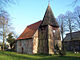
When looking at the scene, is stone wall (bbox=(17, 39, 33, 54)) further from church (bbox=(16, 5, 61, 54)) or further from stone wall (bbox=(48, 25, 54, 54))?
stone wall (bbox=(48, 25, 54, 54))

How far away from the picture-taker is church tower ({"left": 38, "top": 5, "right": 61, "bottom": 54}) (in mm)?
23047

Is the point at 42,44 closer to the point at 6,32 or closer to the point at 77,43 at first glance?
the point at 6,32

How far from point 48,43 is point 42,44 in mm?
1985

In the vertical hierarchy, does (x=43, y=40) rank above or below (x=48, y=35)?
below

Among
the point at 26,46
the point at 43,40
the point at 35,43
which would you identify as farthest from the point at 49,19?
the point at 26,46

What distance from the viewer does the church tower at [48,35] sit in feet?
75.6

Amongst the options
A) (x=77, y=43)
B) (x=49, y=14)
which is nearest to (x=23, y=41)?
(x=49, y=14)

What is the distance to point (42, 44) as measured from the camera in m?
24.2

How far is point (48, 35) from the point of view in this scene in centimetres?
2323

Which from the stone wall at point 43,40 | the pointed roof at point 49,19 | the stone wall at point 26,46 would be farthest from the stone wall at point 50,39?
the stone wall at point 26,46

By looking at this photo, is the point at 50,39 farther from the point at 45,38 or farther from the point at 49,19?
the point at 49,19

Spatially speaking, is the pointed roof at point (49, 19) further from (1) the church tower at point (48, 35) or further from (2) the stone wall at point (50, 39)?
(2) the stone wall at point (50, 39)

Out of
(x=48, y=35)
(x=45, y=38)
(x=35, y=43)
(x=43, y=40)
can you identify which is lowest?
(x=35, y=43)

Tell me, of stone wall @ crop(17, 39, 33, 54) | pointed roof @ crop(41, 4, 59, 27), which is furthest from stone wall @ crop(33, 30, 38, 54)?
pointed roof @ crop(41, 4, 59, 27)
